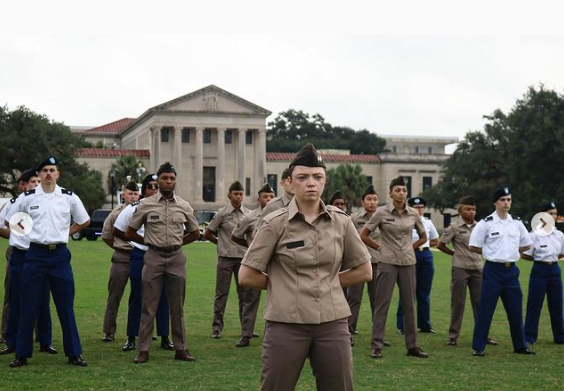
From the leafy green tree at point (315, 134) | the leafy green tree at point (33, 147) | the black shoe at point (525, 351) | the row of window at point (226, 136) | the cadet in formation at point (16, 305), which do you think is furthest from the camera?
the leafy green tree at point (315, 134)

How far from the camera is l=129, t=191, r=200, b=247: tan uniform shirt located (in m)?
10.4

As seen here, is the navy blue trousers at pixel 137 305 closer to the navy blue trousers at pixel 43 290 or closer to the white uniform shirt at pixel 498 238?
the navy blue trousers at pixel 43 290

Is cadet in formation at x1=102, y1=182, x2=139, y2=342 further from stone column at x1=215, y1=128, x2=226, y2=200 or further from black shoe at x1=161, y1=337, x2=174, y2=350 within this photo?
stone column at x1=215, y1=128, x2=226, y2=200

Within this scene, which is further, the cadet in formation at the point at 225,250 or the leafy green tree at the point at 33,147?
the leafy green tree at the point at 33,147

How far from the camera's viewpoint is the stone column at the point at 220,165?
110188 mm

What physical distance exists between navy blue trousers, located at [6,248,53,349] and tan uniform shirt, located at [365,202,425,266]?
14.2 feet

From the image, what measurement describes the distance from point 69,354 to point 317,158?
541 centimetres

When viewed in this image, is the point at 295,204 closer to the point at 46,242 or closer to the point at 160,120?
the point at 46,242

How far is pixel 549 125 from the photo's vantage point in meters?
57.8

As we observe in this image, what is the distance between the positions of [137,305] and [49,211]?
2.64 m

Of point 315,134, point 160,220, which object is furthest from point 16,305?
point 315,134

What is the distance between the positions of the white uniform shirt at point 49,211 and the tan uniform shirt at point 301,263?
4586 millimetres

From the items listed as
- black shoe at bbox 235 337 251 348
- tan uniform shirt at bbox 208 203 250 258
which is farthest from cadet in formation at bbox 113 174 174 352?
tan uniform shirt at bbox 208 203 250 258

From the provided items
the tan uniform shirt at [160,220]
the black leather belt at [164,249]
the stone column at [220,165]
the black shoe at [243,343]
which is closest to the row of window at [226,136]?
the stone column at [220,165]
